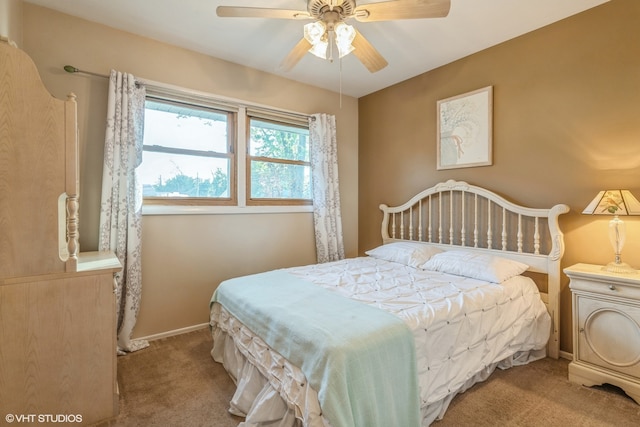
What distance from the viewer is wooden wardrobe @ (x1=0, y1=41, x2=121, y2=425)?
4.91 ft

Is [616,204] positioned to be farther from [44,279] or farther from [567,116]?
[44,279]

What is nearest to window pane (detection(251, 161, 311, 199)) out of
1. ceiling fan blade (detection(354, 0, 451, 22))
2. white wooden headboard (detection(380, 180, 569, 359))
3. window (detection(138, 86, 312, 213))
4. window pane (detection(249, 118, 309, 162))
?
window (detection(138, 86, 312, 213))

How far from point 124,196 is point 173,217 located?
1.46ft

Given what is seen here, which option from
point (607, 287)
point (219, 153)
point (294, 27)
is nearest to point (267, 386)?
point (607, 287)

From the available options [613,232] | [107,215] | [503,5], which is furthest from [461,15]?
[107,215]

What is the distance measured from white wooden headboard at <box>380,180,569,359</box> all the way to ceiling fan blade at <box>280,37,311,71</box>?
189 cm

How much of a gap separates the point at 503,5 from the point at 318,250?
Result: 280 cm

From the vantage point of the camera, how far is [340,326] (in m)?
1.45

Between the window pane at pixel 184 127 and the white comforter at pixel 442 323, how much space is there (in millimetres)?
1590

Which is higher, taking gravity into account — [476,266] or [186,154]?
[186,154]

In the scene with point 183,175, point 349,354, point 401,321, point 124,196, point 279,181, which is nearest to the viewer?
point 349,354

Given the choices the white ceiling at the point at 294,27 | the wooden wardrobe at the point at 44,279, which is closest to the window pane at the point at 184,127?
the white ceiling at the point at 294,27

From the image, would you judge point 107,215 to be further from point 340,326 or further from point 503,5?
point 503,5

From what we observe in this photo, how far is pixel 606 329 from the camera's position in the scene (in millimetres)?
1955
